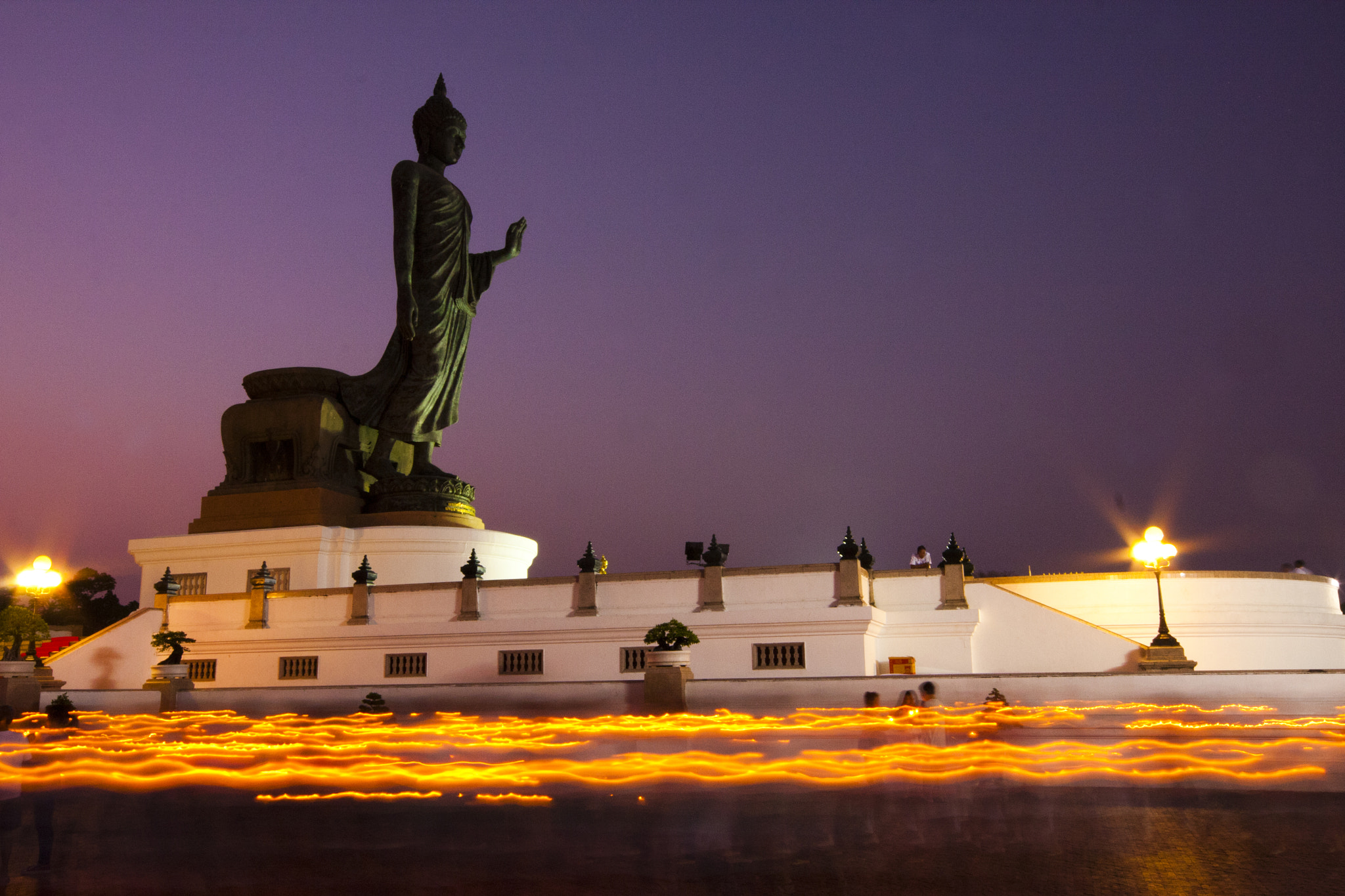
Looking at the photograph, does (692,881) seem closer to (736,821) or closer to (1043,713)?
(736,821)

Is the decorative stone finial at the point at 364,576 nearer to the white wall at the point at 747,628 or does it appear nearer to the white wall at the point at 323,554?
the white wall at the point at 747,628

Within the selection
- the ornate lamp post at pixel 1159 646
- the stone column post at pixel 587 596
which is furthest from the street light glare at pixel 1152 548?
the stone column post at pixel 587 596

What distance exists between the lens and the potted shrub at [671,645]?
2133 cm

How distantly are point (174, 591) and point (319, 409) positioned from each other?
756cm

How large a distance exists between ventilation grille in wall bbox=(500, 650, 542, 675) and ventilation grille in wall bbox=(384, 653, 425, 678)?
89.9 inches

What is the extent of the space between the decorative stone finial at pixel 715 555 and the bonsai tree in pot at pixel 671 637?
4.22 m

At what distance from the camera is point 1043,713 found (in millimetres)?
17875

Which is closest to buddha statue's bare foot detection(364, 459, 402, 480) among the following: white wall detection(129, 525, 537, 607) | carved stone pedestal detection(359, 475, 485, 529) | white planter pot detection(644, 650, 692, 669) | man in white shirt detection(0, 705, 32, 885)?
carved stone pedestal detection(359, 475, 485, 529)

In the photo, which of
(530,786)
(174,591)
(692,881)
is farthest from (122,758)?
(174,591)

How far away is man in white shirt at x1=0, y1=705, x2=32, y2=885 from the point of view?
923 cm

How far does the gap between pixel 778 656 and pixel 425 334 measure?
61.5 feet

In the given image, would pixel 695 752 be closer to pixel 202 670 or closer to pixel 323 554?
pixel 202 670

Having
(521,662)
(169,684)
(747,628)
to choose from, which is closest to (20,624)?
(169,684)

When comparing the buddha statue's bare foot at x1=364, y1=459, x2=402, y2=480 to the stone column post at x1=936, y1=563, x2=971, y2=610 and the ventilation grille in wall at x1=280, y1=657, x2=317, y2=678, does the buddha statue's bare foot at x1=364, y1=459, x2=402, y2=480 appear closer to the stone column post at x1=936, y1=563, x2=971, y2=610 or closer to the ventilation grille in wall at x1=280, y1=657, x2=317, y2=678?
the ventilation grille in wall at x1=280, y1=657, x2=317, y2=678
